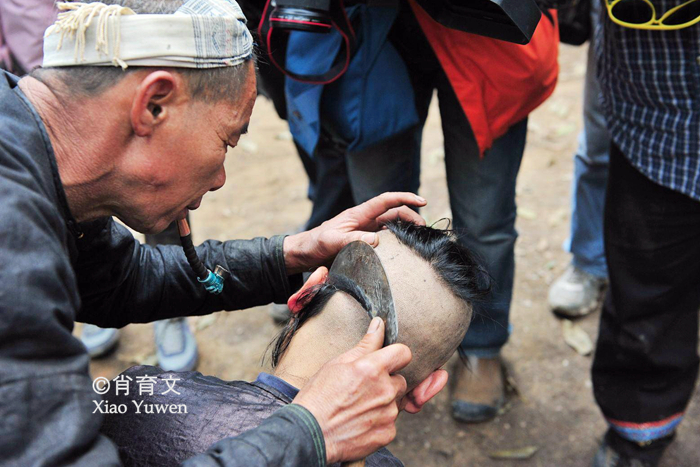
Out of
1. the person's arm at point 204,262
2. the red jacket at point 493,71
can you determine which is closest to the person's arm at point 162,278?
the person's arm at point 204,262

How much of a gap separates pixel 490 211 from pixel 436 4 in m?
0.88

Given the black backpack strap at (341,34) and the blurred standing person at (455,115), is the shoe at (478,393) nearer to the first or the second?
the blurred standing person at (455,115)

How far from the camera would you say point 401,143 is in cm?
278

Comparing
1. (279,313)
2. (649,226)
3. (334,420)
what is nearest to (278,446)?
(334,420)

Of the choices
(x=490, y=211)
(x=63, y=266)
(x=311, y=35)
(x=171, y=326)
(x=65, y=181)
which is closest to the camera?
(x=63, y=266)

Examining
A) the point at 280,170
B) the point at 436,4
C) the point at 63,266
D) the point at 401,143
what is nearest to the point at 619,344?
the point at 401,143

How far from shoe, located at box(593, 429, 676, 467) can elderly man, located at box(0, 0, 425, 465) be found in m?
1.51

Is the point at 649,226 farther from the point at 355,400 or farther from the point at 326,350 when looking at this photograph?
the point at 355,400

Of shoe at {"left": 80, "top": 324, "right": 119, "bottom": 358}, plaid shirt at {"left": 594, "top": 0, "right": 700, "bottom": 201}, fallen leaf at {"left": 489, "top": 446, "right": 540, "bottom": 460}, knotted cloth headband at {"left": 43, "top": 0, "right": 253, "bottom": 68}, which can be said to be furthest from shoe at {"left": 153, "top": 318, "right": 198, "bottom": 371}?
plaid shirt at {"left": 594, "top": 0, "right": 700, "bottom": 201}

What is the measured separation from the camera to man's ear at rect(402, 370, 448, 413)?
1.71 meters

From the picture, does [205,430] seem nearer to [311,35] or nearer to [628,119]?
[311,35]

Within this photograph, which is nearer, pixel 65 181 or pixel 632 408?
pixel 65 181

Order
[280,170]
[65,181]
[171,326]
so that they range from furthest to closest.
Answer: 1. [280,170]
2. [171,326]
3. [65,181]

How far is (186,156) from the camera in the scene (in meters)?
1.55
